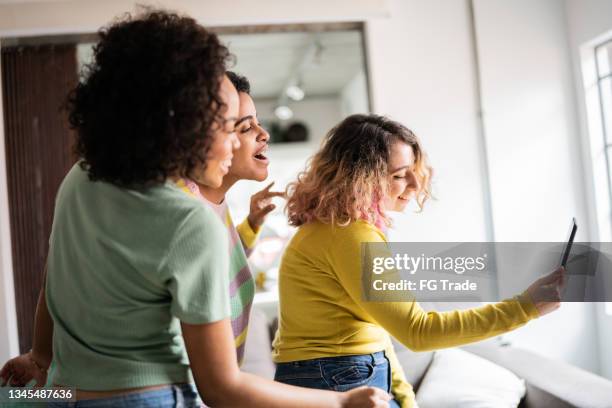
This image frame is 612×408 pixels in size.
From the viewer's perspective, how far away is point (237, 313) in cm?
104

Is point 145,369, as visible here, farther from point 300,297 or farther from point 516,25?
point 516,25

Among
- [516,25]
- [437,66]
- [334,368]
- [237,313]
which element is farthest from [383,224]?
[516,25]

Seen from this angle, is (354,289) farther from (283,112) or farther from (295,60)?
(283,112)

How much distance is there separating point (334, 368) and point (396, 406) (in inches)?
8.3

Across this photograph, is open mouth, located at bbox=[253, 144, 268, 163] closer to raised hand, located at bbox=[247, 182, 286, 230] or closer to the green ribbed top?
raised hand, located at bbox=[247, 182, 286, 230]

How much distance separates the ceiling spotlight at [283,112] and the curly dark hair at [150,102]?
569cm

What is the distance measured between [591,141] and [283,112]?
3.76m

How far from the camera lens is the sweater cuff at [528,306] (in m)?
1.08

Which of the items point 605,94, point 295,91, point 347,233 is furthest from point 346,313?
point 295,91

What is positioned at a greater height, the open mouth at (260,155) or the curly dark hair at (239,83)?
the curly dark hair at (239,83)

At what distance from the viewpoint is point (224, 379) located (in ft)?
2.55

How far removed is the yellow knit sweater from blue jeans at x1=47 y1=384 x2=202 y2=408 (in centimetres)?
44

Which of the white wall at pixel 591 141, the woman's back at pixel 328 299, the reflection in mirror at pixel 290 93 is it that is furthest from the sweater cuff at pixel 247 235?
the white wall at pixel 591 141

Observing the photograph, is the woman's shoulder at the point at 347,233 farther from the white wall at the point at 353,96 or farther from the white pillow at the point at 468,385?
the white wall at the point at 353,96
